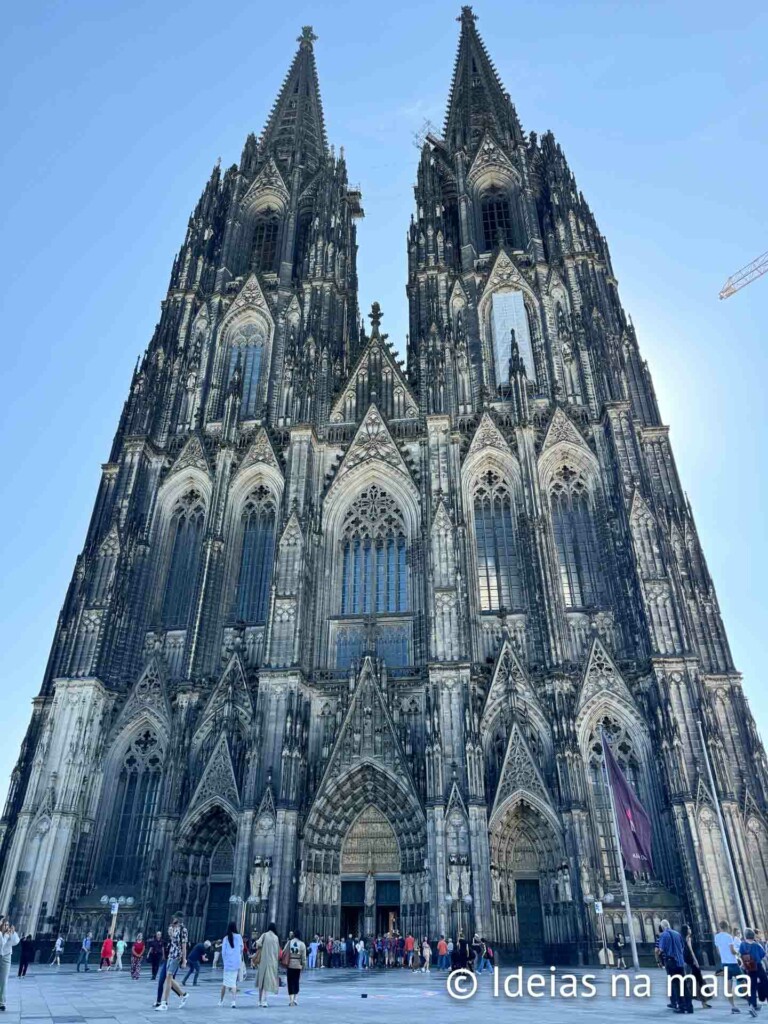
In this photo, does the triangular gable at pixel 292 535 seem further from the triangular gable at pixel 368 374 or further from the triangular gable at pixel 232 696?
the triangular gable at pixel 368 374

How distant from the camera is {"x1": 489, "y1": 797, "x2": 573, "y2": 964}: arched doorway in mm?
24156

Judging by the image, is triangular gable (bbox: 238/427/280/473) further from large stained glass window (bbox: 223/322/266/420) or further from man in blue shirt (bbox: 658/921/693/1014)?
man in blue shirt (bbox: 658/921/693/1014)

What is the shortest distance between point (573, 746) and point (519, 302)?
2240 centimetres

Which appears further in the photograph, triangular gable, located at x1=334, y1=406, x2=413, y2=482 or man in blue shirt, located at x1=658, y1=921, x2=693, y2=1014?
triangular gable, located at x1=334, y1=406, x2=413, y2=482

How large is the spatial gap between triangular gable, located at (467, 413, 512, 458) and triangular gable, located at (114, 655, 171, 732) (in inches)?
629

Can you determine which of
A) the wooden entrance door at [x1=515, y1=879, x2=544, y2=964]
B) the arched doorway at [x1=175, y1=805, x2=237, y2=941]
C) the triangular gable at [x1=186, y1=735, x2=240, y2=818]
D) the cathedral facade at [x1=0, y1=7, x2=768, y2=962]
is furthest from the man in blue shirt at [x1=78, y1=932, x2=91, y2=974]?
the wooden entrance door at [x1=515, y1=879, x2=544, y2=964]

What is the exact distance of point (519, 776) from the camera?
84.5ft

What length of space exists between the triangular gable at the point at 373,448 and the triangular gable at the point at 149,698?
443 inches

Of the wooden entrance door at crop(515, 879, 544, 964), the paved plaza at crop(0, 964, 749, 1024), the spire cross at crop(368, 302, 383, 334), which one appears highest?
the spire cross at crop(368, 302, 383, 334)

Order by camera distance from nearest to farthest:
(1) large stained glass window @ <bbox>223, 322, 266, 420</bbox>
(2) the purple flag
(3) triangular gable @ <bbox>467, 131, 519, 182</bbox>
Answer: (2) the purple flag
(1) large stained glass window @ <bbox>223, 322, 266, 420</bbox>
(3) triangular gable @ <bbox>467, 131, 519, 182</bbox>

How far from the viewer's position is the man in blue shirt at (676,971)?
1090cm

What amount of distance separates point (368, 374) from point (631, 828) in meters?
24.7

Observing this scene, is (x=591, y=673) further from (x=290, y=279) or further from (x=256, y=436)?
(x=290, y=279)

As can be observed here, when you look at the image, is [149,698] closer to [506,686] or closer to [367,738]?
[367,738]
